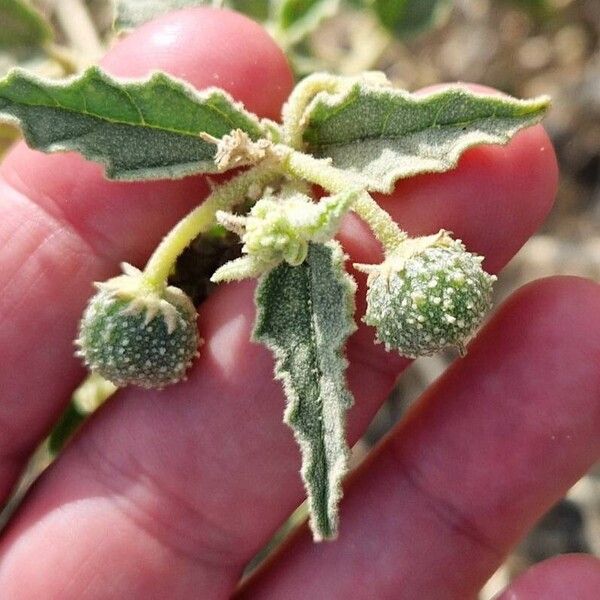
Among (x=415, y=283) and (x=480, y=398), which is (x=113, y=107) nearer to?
(x=415, y=283)

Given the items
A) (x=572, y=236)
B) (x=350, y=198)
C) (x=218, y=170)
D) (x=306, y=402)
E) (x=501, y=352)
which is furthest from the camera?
(x=572, y=236)

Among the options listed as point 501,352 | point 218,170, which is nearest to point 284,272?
point 218,170

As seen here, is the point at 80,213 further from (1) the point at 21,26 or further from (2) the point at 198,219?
(1) the point at 21,26

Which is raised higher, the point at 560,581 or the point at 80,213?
the point at 80,213

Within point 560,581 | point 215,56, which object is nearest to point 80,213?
point 215,56

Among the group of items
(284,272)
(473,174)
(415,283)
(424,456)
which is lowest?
(424,456)
